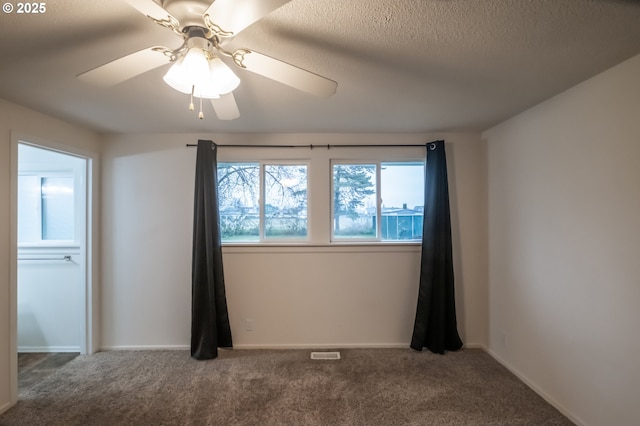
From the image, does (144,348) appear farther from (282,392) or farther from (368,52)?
(368,52)

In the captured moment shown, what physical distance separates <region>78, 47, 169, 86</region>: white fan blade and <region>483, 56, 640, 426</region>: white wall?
2.37 meters

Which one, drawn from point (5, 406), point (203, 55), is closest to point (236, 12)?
point (203, 55)

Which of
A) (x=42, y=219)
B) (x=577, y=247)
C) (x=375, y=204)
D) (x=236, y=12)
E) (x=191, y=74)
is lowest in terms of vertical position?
(x=577, y=247)

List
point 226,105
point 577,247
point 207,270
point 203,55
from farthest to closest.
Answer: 1. point 207,270
2. point 577,247
3. point 226,105
4. point 203,55

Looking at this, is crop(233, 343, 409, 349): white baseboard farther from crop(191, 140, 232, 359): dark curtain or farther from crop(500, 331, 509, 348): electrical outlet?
crop(500, 331, 509, 348): electrical outlet

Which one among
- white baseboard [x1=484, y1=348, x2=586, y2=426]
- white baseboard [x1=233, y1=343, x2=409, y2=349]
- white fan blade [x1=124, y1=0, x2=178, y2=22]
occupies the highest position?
white fan blade [x1=124, y1=0, x2=178, y2=22]

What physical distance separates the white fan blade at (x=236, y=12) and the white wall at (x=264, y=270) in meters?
1.92

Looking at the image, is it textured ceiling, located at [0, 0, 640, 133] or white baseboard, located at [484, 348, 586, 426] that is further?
white baseboard, located at [484, 348, 586, 426]

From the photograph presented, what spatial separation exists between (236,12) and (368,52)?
749mm

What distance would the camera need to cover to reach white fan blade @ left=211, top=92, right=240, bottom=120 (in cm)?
149

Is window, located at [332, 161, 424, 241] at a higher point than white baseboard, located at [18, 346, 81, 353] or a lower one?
higher

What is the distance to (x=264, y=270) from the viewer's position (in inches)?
114

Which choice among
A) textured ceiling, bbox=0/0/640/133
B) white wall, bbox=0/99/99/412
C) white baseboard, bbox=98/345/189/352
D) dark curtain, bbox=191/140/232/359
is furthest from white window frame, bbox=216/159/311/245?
white wall, bbox=0/99/99/412

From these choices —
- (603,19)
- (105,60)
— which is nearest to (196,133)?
(105,60)
